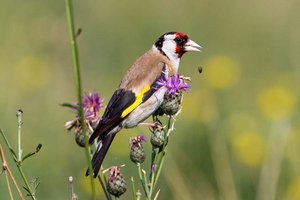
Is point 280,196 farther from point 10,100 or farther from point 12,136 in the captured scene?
point 10,100

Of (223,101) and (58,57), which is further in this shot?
(58,57)

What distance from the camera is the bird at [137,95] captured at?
4.29m

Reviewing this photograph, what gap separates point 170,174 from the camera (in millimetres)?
5531

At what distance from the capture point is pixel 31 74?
8305 mm

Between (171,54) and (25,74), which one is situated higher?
(171,54)

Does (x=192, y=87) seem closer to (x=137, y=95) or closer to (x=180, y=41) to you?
(x=180, y=41)

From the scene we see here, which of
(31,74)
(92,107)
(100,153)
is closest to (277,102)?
(31,74)

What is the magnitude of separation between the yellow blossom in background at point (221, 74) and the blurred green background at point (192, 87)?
12 millimetres

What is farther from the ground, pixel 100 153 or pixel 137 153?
pixel 137 153

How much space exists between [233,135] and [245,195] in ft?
3.05

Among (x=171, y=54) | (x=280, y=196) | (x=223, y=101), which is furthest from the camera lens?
(x=223, y=101)

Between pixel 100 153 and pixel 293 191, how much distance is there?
208cm

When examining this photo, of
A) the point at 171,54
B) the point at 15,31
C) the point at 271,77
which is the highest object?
the point at 171,54

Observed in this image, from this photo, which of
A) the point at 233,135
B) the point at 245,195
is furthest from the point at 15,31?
the point at 245,195
